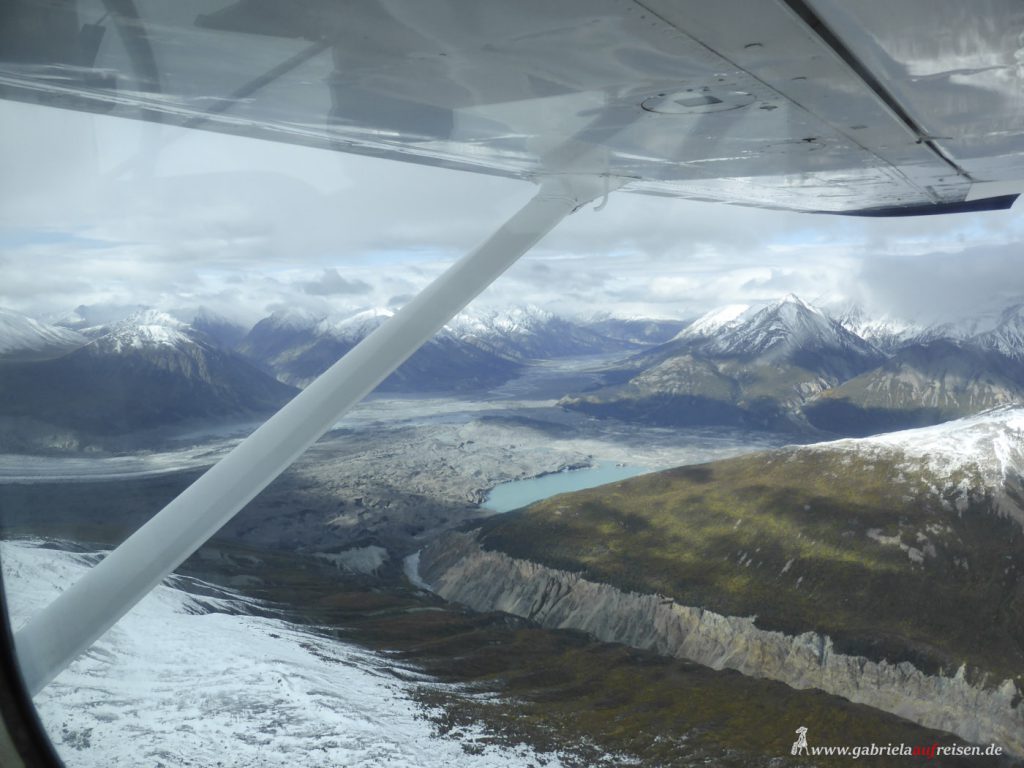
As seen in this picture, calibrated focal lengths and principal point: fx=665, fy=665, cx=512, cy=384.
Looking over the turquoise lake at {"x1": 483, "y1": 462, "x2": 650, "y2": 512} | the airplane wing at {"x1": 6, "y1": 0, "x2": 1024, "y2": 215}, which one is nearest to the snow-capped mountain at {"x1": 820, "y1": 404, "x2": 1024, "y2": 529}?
the turquoise lake at {"x1": 483, "y1": 462, "x2": 650, "y2": 512}

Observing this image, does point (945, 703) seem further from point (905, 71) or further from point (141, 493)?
point (141, 493)

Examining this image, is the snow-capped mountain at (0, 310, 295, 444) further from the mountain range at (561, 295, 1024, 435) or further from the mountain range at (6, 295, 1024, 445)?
the mountain range at (561, 295, 1024, 435)

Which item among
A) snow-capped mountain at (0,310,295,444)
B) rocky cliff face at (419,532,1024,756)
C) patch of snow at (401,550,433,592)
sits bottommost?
patch of snow at (401,550,433,592)

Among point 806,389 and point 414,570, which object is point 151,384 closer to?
point 414,570

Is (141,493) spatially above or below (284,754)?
above

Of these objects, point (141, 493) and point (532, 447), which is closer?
point (141, 493)

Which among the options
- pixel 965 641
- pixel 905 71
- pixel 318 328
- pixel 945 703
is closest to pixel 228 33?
pixel 905 71

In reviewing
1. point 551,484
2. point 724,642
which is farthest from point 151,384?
point 724,642
